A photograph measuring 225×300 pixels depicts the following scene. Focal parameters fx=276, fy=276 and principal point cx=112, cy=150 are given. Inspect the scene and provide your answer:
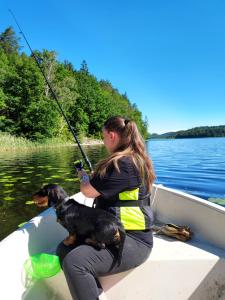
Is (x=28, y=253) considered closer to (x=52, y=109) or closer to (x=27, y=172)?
(x=27, y=172)

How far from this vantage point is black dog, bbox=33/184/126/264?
2018 millimetres

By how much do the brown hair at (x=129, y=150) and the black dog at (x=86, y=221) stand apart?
325 mm

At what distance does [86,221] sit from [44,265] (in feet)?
1.77

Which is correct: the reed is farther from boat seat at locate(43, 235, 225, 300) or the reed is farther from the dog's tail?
the dog's tail

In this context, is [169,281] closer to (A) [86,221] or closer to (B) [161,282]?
(B) [161,282]

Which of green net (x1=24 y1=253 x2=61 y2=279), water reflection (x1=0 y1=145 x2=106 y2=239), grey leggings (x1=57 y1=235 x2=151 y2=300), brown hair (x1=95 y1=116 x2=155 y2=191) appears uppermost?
brown hair (x1=95 y1=116 x2=155 y2=191)

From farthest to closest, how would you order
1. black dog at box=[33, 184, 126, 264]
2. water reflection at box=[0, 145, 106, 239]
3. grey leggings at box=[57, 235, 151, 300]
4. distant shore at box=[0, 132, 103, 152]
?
distant shore at box=[0, 132, 103, 152]
water reflection at box=[0, 145, 106, 239]
black dog at box=[33, 184, 126, 264]
grey leggings at box=[57, 235, 151, 300]

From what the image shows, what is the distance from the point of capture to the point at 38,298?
2.32 m

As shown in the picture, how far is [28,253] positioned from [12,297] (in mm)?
411

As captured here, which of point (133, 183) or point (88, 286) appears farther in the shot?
point (133, 183)

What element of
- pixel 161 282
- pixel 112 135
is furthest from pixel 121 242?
pixel 112 135

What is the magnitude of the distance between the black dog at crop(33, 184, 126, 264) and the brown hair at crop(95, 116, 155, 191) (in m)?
0.33

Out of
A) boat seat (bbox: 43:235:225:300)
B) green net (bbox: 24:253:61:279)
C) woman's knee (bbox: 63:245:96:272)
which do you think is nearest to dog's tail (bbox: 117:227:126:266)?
woman's knee (bbox: 63:245:96:272)

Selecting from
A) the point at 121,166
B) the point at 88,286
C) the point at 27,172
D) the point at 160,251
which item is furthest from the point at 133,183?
the point at 27,172
